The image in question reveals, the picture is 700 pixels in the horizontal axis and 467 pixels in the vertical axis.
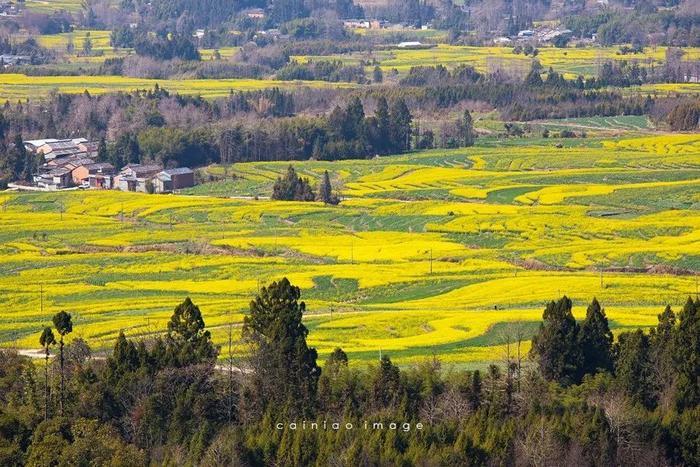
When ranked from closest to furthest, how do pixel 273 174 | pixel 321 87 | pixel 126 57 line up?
pixel 273 174 < pixel 321 87 < pixel 126 57

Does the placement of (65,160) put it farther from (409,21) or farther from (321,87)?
(409,21)

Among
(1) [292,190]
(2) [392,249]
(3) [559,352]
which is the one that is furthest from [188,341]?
(1) [292,190]

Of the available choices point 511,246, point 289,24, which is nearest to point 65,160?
point 511,246

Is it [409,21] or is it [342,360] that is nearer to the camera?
[342,360]

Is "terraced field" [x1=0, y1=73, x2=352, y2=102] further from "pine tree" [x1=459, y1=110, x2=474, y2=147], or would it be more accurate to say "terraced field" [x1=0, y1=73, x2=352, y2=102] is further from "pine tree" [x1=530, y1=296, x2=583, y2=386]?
"pine tree" [x1=530, y1=296, x2=583, y2=386]

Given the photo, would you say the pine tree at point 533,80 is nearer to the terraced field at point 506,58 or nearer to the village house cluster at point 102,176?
the terraced field at point 506,58

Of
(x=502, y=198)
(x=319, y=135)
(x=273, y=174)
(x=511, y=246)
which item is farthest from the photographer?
(x=319, y=135)
